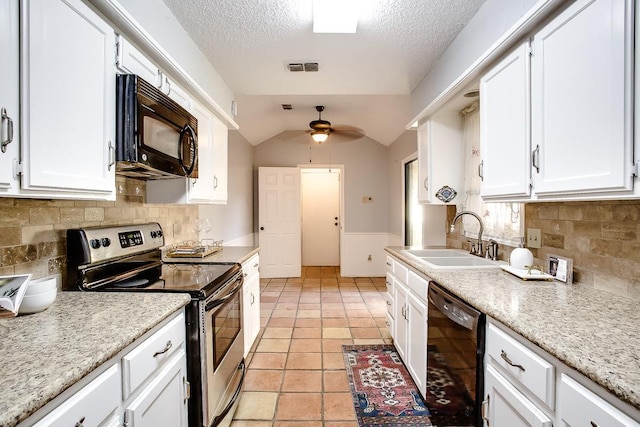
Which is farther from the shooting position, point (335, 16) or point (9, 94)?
point (335, 16)

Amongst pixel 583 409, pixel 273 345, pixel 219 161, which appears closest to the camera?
pixel 583 409

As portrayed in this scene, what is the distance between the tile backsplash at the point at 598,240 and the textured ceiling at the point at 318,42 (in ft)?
3.97

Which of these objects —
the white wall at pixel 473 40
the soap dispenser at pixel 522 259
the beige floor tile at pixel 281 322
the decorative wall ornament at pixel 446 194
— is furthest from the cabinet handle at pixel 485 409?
the beige floor tile at pixel 281 322

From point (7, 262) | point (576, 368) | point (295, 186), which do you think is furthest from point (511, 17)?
point (295, 186)

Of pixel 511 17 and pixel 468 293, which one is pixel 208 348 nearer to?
pixel 468 293

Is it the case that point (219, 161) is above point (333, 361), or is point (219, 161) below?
above

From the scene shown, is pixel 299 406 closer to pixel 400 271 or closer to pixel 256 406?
pixel 256 406

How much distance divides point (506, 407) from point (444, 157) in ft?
6.34

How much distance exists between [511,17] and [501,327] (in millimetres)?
1394

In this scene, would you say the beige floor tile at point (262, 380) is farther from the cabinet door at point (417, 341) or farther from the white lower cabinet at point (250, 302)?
the cabinet door at point (417, 341)

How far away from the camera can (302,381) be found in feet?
7.39

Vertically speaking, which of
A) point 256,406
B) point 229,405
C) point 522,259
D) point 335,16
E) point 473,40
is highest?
point 335,16

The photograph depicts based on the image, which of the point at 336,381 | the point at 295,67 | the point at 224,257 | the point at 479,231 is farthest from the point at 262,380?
the point at 295,67

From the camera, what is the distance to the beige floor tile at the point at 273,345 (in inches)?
107
